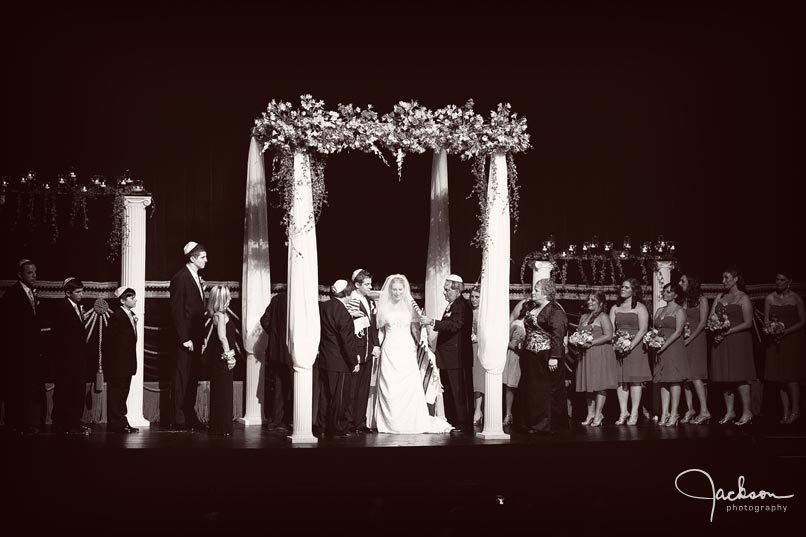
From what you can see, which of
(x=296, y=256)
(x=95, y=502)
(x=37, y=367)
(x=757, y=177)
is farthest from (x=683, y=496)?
(x=757, y=177)

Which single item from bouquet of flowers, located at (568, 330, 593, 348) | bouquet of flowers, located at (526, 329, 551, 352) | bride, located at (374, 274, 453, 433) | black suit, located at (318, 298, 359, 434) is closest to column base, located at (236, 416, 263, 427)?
bride, located at (374, 274, 453, 433)

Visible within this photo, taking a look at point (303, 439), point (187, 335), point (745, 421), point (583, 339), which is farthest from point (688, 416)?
point (187, 335)

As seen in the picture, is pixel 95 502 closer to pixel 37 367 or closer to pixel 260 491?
pixel 260 491

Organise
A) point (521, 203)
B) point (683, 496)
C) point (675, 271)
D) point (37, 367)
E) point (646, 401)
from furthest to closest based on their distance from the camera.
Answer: point (521, 203) < point (675, 271) < point (646, 401) < point (37, 367) < point (683, 496)

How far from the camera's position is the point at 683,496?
9688 mm

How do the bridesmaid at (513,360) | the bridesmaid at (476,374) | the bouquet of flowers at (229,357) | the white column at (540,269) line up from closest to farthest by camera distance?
the bouquet of flowers at (229,357), the bridesmaid at (513,360), the bridesmaid at (476,374), the white column at (540,269)

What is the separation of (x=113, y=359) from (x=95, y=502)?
6.53ft

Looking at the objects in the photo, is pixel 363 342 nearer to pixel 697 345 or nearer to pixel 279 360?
pixel 279 360

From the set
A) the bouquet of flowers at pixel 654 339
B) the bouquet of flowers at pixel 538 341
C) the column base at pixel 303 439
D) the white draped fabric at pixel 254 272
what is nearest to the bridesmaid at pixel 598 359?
the bouquet of flowers at pixel 654 339

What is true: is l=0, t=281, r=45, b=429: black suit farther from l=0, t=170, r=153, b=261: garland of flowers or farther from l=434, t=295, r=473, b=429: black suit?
l=434, t=295, r=473, b=429: black suit

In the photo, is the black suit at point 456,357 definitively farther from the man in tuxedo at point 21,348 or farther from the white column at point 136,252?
the man in tuxedo at point 21,348

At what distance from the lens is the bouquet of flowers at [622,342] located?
11609 mm

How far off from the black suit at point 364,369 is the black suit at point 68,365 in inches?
108

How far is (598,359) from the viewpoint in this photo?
38.2 feet
